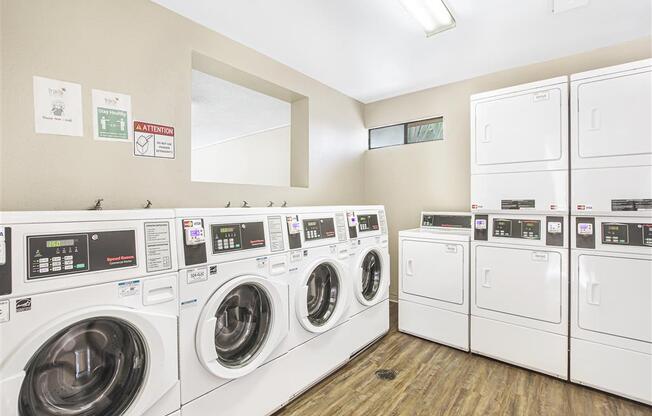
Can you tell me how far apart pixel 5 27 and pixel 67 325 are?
153cm

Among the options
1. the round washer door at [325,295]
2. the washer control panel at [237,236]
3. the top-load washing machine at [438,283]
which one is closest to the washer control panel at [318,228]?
the round washer door at [325,295]

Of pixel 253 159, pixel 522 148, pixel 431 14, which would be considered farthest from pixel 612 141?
pixel 253 159

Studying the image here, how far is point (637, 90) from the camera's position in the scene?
201 cm

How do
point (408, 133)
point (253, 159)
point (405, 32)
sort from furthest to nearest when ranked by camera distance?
point (253, 159)
point (408, 133)
point (405, 32)

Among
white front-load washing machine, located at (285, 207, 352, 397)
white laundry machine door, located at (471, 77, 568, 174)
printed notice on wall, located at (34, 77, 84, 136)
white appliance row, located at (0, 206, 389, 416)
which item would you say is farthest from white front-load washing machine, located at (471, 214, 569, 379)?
printed notice on wall, located at (34, 77, 84, 136)

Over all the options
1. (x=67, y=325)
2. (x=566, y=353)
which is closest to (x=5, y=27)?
(x=67, y=325)

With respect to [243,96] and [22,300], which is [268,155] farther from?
[22,300]

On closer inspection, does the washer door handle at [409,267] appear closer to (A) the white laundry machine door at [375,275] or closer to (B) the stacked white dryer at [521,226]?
(A) the white laundry machine door at [375,275]

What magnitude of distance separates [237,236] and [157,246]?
42cm

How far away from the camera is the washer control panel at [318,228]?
83.6 inches

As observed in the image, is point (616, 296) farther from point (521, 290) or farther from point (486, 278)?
point (486, 278)

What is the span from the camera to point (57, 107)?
1648 millimetres

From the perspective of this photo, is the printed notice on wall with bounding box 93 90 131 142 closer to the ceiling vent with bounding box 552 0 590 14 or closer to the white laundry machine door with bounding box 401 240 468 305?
the white laundry machine door with bounding box 401 240 468 305

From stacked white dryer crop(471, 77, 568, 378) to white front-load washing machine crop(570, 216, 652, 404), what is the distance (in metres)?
0.08
